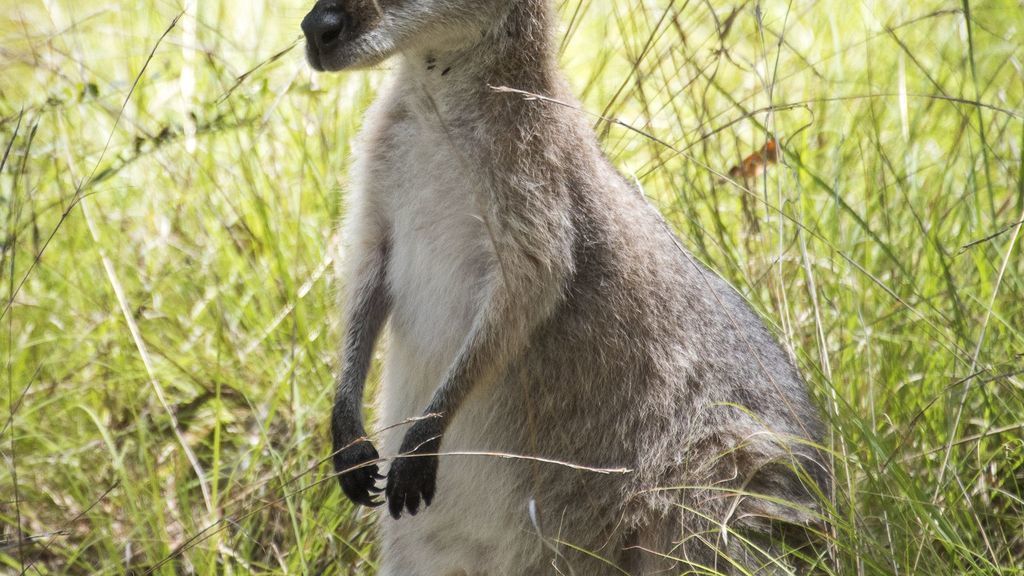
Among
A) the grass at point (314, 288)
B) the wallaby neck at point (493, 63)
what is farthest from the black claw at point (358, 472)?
the wallaby neck at point (493, 63)

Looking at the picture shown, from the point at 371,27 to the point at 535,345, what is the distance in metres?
0.93

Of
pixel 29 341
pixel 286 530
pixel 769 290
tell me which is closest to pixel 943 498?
pixel 769 290

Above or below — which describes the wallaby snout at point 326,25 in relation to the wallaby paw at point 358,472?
above

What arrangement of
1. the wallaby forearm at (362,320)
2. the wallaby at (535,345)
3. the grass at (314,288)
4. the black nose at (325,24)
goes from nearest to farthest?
the black nose at (325,24), the wallaby at (535,345), the grass at (314,288), the wallaby forearm at (362,320)

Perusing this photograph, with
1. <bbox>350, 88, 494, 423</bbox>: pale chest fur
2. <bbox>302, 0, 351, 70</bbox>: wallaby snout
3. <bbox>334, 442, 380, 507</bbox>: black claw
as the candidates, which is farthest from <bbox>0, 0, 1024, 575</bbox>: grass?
<bbox>350, 88, 494, 423</bbox>: pale chest fur

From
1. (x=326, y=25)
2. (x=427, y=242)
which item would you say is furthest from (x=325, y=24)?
(x=427, y=242)

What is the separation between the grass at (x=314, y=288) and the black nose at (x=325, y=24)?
10.2 inches

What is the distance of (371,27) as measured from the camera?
292 cm

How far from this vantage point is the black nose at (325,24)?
2906mm

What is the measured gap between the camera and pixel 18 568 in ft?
11.3

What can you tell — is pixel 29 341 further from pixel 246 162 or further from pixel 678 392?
pixel 678 392

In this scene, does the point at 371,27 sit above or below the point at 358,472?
above

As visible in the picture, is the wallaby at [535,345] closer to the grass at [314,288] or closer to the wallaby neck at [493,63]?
the wallaby neck at [493,63]

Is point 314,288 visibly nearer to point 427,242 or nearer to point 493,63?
point 427,242
